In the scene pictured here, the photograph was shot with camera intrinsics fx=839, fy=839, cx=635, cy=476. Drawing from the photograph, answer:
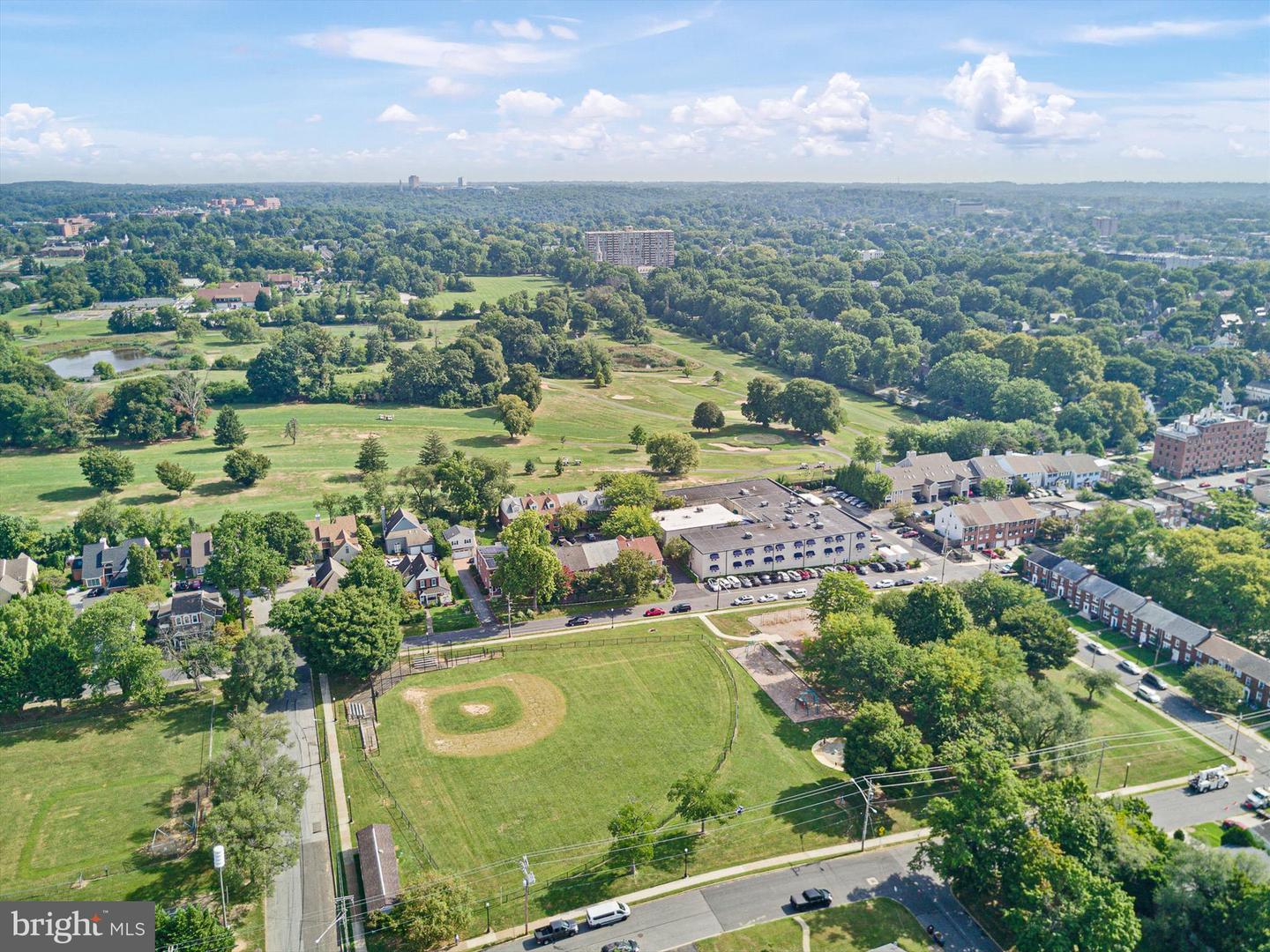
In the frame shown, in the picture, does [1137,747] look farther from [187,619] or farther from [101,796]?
[187,619]

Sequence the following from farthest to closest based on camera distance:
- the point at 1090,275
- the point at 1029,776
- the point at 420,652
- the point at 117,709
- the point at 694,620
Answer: the point at 1090,275 < the point at 694,620 < the point at 420,652 < the point at 117,709 < the point at 1029,776

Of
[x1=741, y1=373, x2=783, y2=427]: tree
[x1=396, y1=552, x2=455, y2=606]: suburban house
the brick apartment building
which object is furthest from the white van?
the brick apartment building

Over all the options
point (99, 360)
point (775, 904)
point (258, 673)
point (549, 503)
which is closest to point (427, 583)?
point (549, 503)

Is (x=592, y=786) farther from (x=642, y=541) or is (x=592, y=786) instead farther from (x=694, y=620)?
(x=642, y=541)

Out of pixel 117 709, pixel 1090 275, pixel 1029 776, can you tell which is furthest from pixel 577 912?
pixel 1090 275

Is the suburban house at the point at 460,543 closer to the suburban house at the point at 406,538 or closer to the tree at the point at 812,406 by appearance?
the suburban house at the point at 406,538
